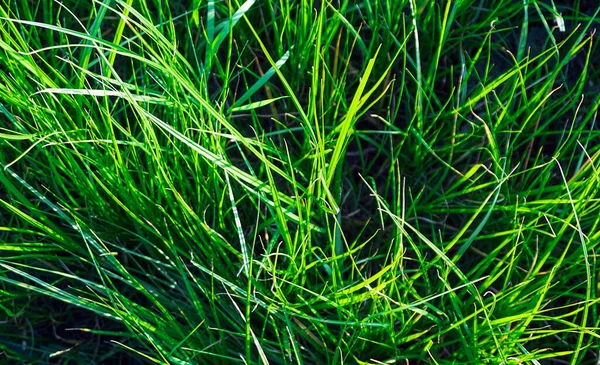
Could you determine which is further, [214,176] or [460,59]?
[460,59]

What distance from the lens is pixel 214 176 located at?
0.88 meters

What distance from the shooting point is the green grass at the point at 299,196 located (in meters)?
0.84

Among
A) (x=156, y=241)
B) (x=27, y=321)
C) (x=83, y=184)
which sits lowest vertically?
(x=27, y=321)

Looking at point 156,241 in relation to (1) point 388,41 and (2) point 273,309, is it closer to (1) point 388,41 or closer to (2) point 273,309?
(2) point 273,309

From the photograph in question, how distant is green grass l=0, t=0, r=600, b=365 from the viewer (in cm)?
84

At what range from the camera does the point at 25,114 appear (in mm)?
948

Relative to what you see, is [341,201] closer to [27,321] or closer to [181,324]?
[181,324]

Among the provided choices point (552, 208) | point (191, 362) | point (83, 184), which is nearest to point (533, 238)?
point (552, 208)

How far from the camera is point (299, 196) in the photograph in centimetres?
87

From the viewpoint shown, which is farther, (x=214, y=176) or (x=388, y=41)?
(x=388, y=41)

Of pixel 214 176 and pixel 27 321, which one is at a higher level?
pixel 214 176

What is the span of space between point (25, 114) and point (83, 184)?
135 millimetres

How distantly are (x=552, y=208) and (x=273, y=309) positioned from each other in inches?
14.7

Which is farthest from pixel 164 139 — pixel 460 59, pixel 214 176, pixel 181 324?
pixel 460 59
